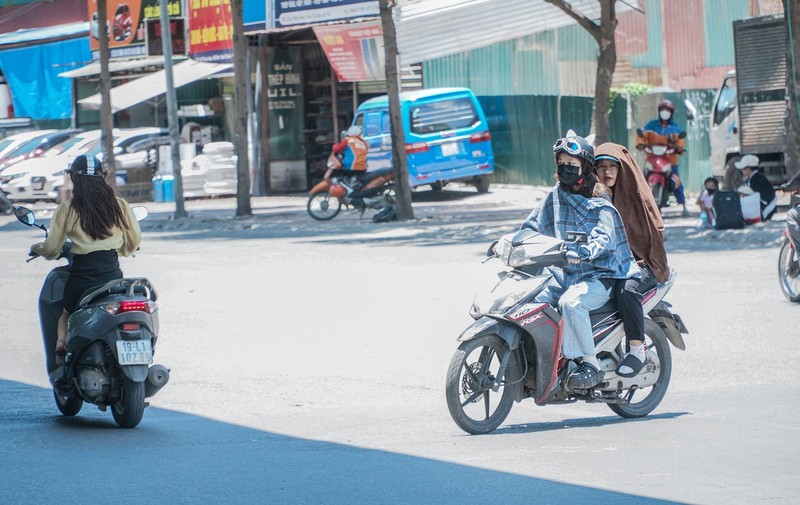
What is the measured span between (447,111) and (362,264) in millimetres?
11202

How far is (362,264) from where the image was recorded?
17234mm

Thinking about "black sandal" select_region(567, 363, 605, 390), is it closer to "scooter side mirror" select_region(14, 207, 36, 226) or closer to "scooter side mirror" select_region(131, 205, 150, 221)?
"scooter side mirror" select_region(131, 205, 150, 221)

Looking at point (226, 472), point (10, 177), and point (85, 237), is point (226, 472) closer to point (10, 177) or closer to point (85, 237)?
point (85, 237)

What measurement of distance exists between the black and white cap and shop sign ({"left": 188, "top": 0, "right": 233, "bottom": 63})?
2748 centimetres

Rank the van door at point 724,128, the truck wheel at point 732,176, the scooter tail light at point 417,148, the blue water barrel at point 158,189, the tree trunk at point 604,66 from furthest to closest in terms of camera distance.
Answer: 1. the blue water barrel at point 158,189
2. the scooter tail light at point 417,148
3. the van door at point 724,128
4. the truck wheel at point 732,176
5. the tree trunk at point 604,66

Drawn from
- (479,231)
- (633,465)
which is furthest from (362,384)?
(479,231)

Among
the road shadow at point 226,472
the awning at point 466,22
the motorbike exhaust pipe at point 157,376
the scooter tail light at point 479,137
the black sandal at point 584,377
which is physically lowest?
the road shadow at point 226,472

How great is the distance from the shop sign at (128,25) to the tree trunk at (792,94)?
23.2m

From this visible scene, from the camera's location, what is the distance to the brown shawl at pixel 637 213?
309 inches

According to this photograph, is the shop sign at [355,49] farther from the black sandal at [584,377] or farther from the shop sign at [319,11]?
the black sandal at [584,377]

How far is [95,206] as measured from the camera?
806cm

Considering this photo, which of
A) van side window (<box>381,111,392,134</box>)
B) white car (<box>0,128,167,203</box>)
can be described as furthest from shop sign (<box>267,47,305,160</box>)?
van side window (<box>381,111,392,134</box>)

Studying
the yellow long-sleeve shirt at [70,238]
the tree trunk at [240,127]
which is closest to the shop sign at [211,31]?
the tree trunk at [240,127]

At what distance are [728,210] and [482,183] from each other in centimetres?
1082
